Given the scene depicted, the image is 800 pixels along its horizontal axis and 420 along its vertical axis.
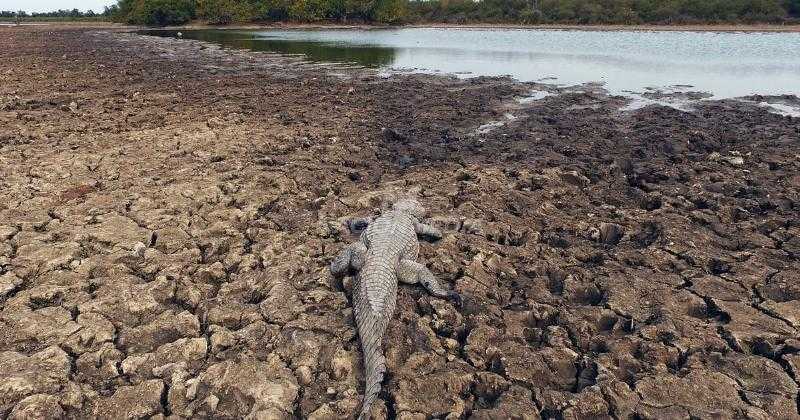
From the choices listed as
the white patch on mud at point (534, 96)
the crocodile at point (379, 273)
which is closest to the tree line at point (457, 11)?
the white patch on mud at point (534, 96)

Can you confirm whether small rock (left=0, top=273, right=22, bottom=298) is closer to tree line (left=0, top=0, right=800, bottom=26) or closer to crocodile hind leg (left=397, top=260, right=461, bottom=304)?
crocodile hind leg (left=397, top=260, right=461, bottom=304)

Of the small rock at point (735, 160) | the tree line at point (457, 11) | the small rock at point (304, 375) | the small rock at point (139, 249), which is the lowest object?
the small rock at point (304, 375)

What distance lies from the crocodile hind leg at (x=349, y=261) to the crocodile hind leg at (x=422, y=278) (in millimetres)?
330

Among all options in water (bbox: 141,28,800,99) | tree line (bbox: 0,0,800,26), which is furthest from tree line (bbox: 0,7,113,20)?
water (bbox: 141,28,800,99)

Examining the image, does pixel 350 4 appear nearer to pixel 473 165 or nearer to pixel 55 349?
pixel 473 165

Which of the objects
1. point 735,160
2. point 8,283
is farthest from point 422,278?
point 735,160

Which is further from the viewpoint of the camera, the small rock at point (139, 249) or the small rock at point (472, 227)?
the small rock at point (472, 227)

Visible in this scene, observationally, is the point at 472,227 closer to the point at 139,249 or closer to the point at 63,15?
the point at 139,249

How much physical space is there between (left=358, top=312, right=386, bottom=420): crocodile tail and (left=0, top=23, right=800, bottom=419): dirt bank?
121mm

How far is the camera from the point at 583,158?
7148 mm

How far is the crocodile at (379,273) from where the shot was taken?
2932mm

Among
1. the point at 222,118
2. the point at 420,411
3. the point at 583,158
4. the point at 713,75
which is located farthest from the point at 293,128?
the point at 713,75

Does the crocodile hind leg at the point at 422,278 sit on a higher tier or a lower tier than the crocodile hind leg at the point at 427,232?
lower

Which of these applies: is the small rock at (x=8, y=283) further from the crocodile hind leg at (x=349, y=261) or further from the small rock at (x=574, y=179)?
the small rock at (x=574, y=179)
